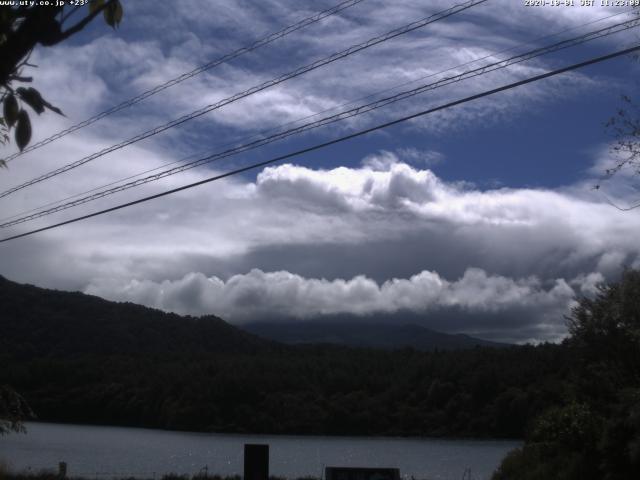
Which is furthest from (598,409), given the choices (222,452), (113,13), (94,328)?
(94,328)

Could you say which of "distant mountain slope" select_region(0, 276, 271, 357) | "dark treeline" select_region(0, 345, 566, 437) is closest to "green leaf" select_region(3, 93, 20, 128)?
"dark treeline" select_region(0, 345, 566, 437)

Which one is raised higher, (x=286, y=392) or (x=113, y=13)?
(x=286, y=392)

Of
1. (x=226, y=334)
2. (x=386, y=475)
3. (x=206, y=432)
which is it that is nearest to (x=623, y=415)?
(x=386, y=475)

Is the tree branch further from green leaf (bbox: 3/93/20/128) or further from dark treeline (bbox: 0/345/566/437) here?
dark treeline (bbox: 0/345/566/437)

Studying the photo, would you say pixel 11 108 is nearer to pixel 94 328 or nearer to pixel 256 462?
pixel 256 462

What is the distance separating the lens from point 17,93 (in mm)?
3822

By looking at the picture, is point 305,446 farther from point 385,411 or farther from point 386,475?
point 386,475

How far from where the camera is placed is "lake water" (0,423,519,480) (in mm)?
49250

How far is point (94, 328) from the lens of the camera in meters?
118

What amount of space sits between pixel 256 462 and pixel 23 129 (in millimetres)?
8290

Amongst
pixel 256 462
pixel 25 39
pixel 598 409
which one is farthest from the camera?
pixel 598 409

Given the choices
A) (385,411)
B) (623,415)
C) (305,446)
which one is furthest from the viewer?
(385,411)

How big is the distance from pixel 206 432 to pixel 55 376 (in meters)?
18.0

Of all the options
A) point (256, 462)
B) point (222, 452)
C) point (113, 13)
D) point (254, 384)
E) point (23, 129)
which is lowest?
point (222, 452)
